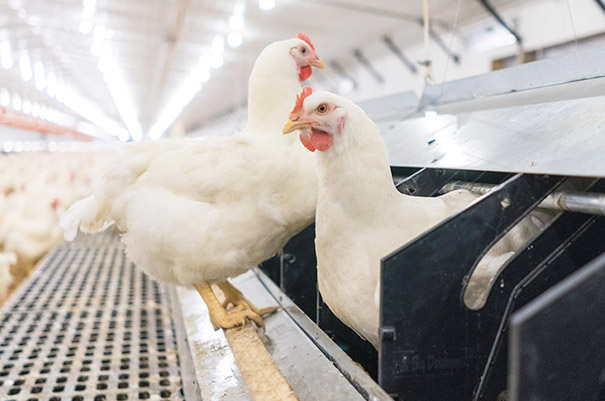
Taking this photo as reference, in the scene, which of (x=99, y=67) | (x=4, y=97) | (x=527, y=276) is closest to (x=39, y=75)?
(x=99, y=67)

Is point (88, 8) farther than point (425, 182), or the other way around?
point (88, 8)

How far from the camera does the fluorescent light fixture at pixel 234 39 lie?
5898mm

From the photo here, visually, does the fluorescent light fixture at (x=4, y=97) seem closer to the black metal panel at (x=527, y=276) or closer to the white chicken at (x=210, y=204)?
the white chicken at (x=210, y=204)

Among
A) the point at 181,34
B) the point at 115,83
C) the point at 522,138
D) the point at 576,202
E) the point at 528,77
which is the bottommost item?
the point at 576,202

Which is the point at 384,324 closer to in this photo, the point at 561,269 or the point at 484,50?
the point at 561,269

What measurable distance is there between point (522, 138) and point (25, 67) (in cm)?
1038

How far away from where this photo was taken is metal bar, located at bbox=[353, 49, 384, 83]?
7051 mm

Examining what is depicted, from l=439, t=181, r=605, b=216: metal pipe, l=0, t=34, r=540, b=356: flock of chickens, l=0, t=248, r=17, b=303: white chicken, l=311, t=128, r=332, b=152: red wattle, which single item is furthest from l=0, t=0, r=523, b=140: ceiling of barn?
l=439, t=181, r=605, b=216: metal pipe

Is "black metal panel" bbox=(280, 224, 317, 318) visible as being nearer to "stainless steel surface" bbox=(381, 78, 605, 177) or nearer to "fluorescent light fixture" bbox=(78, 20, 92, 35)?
"stainless steel surface" bbox=(381, 78, 605, 177)

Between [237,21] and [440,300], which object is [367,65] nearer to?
[237,21]

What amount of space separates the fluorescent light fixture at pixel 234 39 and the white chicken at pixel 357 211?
17.2 feet

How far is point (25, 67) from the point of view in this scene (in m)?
9.02

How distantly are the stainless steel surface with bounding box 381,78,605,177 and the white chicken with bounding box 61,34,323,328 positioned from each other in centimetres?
36

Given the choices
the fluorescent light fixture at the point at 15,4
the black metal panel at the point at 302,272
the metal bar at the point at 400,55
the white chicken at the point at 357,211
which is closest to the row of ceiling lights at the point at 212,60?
the black metal panel at the point at 302,272
